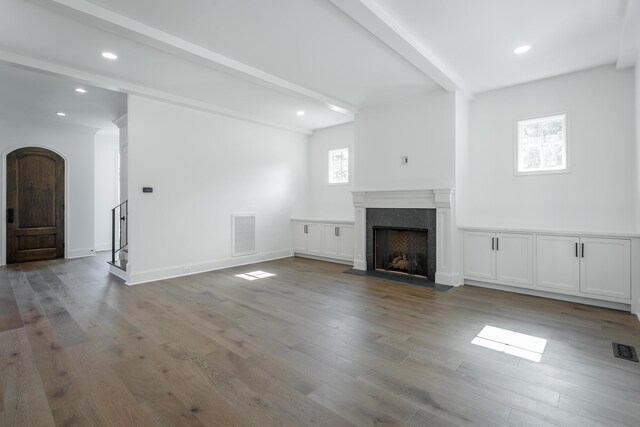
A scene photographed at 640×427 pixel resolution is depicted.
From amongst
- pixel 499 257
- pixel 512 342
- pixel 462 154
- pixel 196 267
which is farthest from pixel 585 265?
pixel 196 267

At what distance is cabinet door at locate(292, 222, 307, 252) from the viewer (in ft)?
24.6

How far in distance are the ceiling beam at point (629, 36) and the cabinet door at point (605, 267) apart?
85.9 inches

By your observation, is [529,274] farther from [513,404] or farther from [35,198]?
[35,198]

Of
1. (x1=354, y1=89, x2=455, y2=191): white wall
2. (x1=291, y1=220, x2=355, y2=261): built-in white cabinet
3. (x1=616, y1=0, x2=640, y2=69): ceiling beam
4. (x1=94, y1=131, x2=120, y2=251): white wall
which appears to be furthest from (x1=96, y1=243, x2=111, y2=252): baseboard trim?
(x1=616, y1=0, x2=640, y2=69): ceiling beam

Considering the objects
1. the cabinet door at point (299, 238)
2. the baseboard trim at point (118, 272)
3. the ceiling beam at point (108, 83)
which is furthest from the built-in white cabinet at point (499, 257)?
the baseboard trim at point (118, 272)

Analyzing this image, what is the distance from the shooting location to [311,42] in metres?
3.61

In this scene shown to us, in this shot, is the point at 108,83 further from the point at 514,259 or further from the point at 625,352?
the point at 625,352

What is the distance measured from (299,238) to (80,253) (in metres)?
5.25

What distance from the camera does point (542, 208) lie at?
4.73 metres

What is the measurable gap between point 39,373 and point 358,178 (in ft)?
16.5

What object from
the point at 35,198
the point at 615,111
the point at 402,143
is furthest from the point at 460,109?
the point at 35,198

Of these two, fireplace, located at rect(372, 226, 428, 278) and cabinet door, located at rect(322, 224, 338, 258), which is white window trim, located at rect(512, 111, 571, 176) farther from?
cabinet door, located at rect(322, 224, 338, 258)

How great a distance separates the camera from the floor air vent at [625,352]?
2645 mm

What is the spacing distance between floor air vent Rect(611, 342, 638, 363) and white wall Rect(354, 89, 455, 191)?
2739 millimetres
